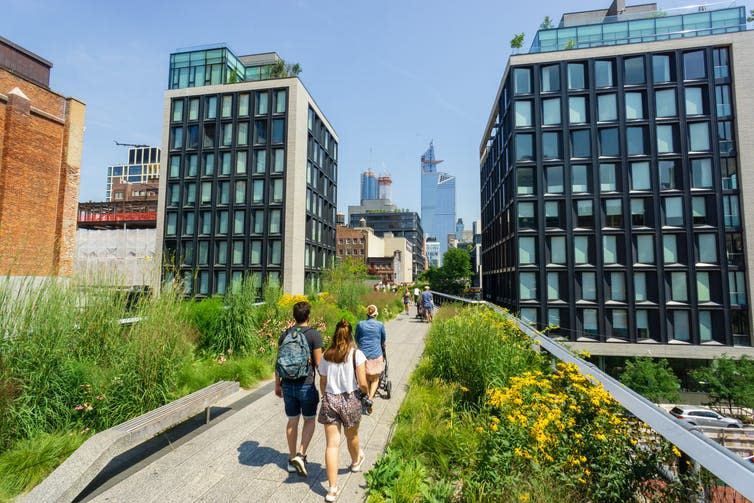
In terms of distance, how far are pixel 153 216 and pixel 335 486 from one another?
66.6m

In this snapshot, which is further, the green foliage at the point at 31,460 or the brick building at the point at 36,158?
the brick building at the point at 36,158

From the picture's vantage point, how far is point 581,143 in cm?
3275

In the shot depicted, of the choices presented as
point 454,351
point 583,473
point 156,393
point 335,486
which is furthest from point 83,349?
point 583,473

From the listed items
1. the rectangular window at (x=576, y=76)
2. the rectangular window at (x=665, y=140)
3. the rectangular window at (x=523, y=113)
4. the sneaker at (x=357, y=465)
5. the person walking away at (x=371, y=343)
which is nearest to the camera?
the sneaker at (x=357, y=465)

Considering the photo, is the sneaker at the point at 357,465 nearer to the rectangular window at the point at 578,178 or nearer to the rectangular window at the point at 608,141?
the rectangular window at the point at 578,178

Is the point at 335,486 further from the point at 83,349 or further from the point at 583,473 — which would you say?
the point at 83,349

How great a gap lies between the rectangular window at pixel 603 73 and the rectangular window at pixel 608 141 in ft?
13.9

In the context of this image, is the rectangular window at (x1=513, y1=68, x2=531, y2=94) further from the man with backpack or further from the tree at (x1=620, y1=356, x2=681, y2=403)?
the man with backpack

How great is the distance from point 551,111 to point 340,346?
36.6 metres

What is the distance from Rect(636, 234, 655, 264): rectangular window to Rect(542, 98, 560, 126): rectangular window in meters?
12.6

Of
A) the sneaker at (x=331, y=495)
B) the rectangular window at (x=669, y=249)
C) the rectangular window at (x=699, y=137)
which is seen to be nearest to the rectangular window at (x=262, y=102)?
the sneaker at (x=331, y=495)

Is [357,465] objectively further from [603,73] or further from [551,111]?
[603,73]

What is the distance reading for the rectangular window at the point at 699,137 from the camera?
101 feet

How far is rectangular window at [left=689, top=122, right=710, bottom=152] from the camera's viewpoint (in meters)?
30.8
